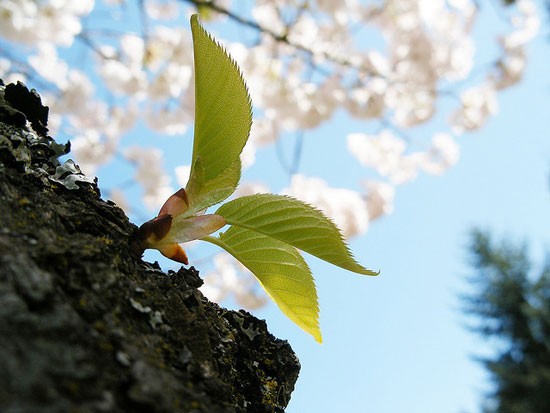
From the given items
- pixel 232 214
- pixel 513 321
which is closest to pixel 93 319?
pixel 232 214

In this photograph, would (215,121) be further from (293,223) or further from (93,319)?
(93,319)

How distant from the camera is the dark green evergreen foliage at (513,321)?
845cm

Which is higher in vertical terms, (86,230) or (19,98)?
(19,98)

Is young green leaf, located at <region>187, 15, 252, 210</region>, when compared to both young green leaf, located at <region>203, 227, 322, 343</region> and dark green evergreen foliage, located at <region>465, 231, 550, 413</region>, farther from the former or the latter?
dark green evergreen foliage, located at <region>465, 231, 550, 413</region>

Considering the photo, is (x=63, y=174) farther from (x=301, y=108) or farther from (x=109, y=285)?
(x=301, y=108)

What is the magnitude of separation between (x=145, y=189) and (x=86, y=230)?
322 centimetres

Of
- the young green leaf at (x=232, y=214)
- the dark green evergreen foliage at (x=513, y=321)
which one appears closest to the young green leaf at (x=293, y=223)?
the young green leaf at (x=232, y=214)

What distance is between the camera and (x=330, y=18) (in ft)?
10.8

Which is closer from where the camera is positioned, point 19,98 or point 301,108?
point 19,98

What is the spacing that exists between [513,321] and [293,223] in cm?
1028

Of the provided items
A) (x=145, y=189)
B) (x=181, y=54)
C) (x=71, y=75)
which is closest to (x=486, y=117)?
(x=181, y=54)

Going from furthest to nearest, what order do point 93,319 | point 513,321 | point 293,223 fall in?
point 513,321 → point 293,223 → point 93,319

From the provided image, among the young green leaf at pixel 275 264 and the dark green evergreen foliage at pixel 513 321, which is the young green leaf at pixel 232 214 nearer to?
the young green leaf at pixel 275 264

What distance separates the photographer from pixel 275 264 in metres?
0.53
